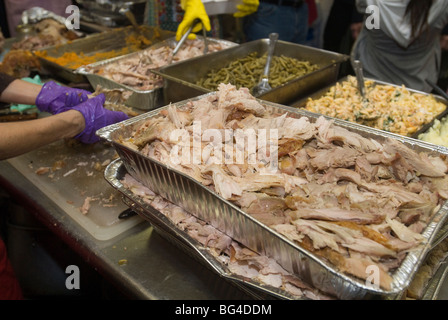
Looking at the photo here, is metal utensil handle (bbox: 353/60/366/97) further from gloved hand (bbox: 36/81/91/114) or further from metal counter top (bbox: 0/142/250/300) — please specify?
gloved hand (bbox: 36/81/91/114)

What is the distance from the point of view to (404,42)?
3248 mm

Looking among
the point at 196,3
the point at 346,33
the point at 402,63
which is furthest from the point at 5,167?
the point at 346,33

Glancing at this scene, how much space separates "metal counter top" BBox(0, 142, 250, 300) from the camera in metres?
1.48

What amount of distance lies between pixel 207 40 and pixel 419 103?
213 cm

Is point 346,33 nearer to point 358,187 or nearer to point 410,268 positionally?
point 358,187

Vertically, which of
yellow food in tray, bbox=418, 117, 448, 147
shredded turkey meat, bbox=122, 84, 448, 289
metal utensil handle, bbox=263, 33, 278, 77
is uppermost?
metal utensil handle, bbox=263, 33, 278, 77

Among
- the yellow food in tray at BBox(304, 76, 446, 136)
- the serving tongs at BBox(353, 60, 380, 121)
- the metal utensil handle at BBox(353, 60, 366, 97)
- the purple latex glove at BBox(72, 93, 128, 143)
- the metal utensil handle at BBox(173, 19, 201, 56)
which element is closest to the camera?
the purple latex glove at BBox(72, 93, 128, 143)

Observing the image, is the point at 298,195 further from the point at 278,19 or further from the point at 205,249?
the point at 278,19

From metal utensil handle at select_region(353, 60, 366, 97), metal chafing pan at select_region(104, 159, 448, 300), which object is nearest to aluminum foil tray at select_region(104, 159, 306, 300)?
metal chafing pan at select_region(104, 159, 448, 300)

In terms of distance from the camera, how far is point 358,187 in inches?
57.7

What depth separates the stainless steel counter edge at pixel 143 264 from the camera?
4.84 ft

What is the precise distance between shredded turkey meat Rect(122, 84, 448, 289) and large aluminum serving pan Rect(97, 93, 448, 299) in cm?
4

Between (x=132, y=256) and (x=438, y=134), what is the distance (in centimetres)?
206
